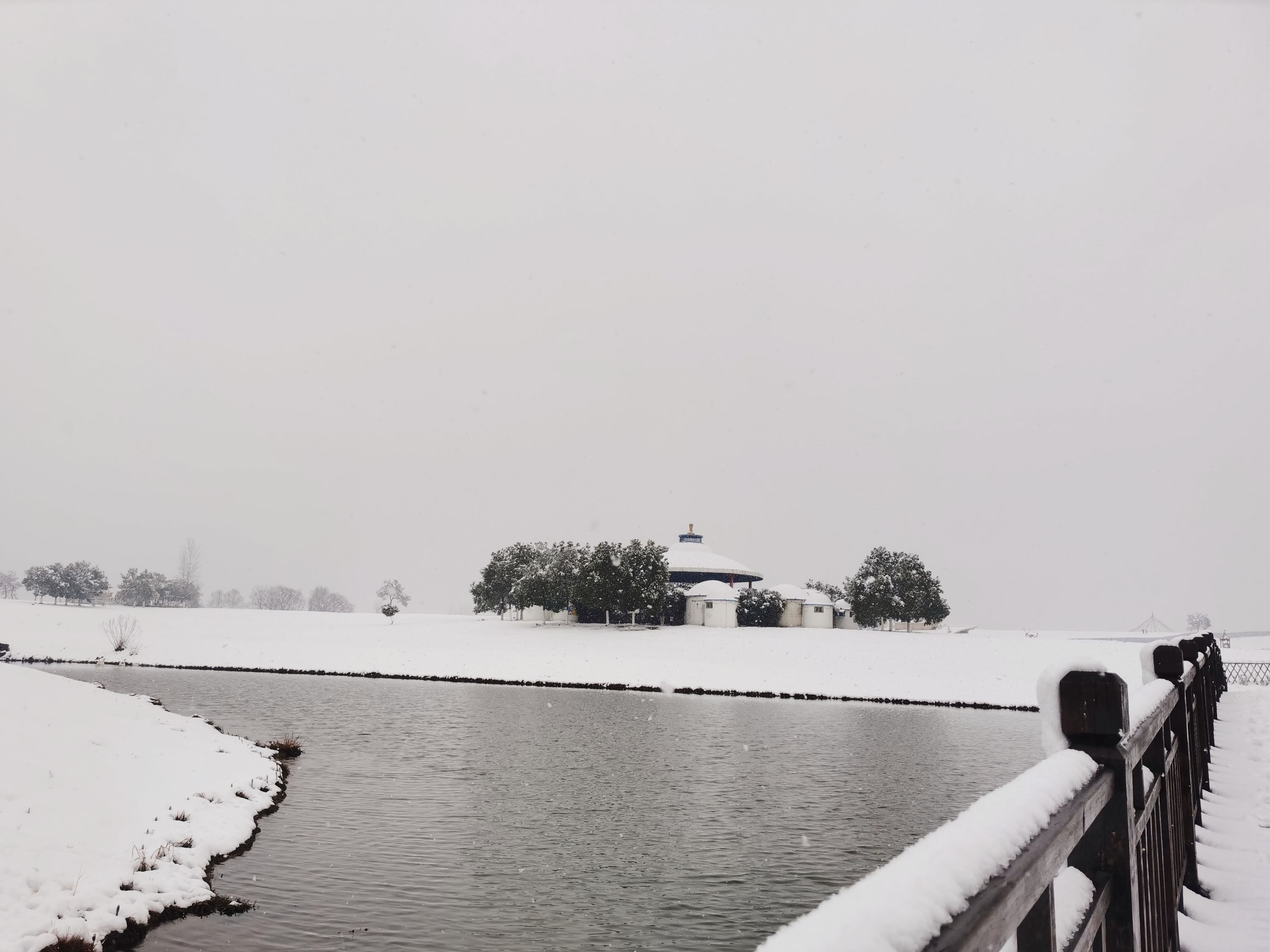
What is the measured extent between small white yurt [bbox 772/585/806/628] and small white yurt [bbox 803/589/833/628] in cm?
34

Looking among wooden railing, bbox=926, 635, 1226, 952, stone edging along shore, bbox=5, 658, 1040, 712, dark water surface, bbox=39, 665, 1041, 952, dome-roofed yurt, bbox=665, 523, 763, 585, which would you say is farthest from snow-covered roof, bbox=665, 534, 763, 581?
wooden railing, bbox=926, 635, 1226, 952

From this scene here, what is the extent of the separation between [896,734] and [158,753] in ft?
78.7

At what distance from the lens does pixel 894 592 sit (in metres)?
87.2

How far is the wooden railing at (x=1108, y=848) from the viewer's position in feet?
4.81

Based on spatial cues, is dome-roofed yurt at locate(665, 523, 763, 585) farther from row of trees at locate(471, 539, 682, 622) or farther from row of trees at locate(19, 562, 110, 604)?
row of trees at locate(19, 562, 110, 604)

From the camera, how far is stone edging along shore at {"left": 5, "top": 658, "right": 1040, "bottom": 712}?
149ft

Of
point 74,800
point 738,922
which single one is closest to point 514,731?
point 74,800

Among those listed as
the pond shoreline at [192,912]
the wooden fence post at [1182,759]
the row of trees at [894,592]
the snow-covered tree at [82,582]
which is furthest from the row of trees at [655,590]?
the snow-covered tree at [82,582]

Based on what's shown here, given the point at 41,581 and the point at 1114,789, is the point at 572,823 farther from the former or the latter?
the point at 41,581

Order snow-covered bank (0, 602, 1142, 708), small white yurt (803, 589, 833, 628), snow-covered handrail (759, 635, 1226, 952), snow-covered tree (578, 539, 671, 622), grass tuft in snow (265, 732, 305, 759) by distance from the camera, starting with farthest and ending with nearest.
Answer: small white yurt (803, 589, 833, 628) → snow-covered tree (578, 539, 671, 622) → snow-covered bank (0, 602, 1142, 708) → grass tuft in snow (265, 732, 305, 759) → snow-covered handrail (759, 635, 1226, 952)

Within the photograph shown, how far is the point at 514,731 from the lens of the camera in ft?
98.8

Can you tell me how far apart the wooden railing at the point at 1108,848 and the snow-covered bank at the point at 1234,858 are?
0.29 meters

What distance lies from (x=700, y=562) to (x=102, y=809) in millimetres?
97923

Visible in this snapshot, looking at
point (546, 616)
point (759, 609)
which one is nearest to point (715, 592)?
point (759, 609)
